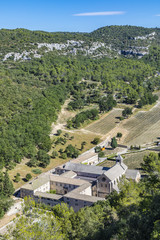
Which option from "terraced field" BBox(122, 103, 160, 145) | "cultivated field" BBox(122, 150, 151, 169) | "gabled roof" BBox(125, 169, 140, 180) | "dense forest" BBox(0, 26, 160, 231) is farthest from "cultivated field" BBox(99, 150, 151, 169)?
"dense forest" BBox(0, 26, 160, 231)

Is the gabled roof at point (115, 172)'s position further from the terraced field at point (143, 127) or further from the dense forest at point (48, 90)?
the terraced field at point (143, 127)

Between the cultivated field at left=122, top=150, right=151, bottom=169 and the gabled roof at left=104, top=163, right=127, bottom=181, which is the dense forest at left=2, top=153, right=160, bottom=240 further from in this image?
the cultivated field at left=122, top=150, right=151, bottom=169

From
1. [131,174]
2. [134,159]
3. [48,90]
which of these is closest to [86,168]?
[131,174]

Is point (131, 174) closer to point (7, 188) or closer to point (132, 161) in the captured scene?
point (132, 161)

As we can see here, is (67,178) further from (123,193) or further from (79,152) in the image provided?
(79,152)

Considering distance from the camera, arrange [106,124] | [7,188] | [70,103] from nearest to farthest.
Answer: [7,188] → [106,124] → [70,103]

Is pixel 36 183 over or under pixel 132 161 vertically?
over

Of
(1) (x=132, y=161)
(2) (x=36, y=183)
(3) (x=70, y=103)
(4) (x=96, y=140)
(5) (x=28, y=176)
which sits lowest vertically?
(1) (x=132, y=161)

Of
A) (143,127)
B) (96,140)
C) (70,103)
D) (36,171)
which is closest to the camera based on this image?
(36,171)
